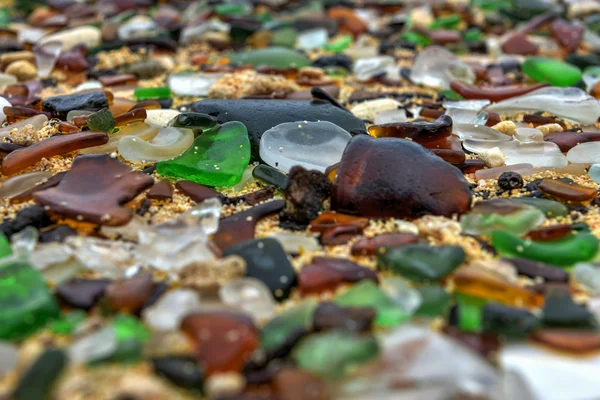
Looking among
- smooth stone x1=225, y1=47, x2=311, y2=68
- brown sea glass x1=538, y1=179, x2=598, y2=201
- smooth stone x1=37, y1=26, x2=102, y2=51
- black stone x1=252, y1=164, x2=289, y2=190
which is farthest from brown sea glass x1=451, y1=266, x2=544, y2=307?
smooth stone x1=37, y1=26, x2=102, y2=51

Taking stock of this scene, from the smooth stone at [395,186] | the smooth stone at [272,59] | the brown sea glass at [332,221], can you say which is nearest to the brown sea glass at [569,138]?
the smooth stone at [395,186]

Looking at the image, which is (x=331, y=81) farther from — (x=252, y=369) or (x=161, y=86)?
(x=252, y=369)

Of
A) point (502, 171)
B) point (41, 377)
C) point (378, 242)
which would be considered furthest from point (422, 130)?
point (41, 377)

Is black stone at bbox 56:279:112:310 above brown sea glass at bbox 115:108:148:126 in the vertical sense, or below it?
above

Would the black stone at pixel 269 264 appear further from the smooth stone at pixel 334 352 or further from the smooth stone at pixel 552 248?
the smooth stone at pixel 552 248

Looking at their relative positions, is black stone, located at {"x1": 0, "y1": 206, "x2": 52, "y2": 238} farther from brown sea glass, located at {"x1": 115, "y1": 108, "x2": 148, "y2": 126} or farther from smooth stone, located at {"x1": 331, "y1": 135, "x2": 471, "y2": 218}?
smooth stone, located at {"x1": 331, "y1": 135, "x2": 471, "y2": 218}
